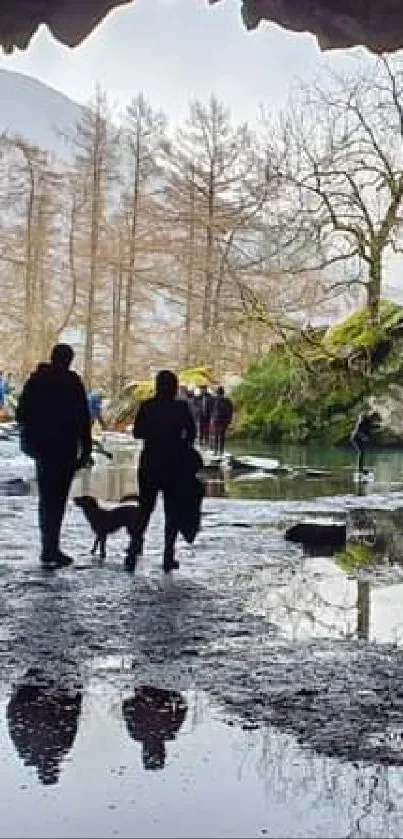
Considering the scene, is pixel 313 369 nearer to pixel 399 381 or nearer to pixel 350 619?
pixel 399 381

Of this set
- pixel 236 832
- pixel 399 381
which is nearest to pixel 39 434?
pixel 236 832

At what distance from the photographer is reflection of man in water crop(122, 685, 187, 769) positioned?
5207mm

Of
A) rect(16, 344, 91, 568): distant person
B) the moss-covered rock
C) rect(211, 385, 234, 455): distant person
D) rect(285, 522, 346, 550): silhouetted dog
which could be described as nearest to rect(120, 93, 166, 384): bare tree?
the moss-covered rock

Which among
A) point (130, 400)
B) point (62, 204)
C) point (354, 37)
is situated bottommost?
point (130, 400)

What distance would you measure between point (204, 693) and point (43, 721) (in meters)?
0.94

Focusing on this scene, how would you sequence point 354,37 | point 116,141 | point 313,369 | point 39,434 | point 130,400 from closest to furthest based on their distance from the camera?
point 354,37
point 39,434
point 313,369
point 130,400
point 116,141

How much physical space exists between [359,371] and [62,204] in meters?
24.6

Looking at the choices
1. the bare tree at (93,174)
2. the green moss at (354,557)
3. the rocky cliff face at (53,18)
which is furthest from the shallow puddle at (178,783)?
the bare tree at (93,174)

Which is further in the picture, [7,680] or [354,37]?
[354,37]

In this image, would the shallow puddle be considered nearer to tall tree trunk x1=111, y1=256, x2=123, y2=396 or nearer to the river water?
the river water

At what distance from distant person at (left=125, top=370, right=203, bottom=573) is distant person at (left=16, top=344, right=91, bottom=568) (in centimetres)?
50

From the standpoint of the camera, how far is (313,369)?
3612 centimetres

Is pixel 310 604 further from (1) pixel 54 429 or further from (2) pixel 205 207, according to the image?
(2) pixel 205 207

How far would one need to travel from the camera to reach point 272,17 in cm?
769
